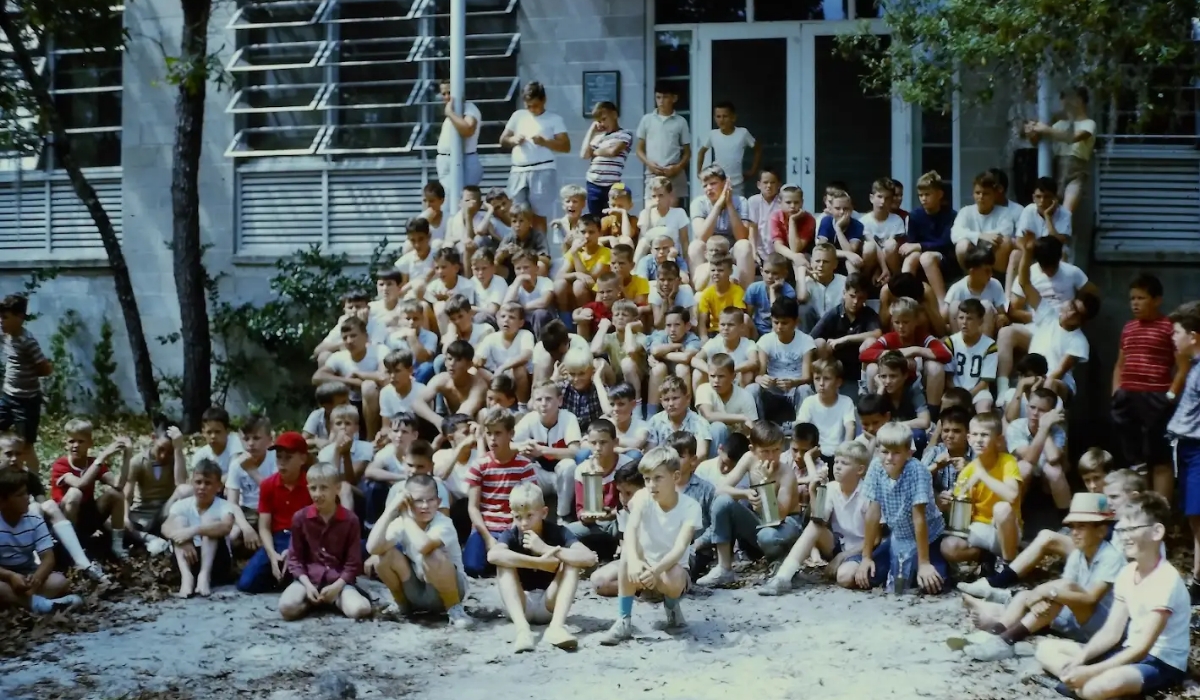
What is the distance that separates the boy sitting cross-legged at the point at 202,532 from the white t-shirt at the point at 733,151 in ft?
20.6

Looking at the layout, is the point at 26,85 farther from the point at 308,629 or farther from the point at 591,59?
the point at 308,629

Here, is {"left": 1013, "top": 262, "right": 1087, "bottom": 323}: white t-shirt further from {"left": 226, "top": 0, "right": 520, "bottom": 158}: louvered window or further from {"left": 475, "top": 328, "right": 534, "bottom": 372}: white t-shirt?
{"left": 226, "top": 0, "right": 520, "bottom": 158}: louvered window

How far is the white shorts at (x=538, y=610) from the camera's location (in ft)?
30.7

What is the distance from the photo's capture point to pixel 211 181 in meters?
17.5

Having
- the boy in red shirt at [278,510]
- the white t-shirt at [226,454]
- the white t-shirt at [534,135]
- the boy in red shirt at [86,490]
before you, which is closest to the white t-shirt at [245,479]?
the white t-shirt at [226,454]

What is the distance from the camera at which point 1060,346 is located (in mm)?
A: 11781

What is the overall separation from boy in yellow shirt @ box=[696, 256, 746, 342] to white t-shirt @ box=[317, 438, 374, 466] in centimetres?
294

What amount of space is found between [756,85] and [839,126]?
99 centimetres

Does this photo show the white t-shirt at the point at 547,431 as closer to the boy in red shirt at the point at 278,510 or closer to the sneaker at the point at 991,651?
the boy in red shirt at the point at 278,510

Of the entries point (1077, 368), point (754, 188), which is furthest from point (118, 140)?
point (1077, 368)

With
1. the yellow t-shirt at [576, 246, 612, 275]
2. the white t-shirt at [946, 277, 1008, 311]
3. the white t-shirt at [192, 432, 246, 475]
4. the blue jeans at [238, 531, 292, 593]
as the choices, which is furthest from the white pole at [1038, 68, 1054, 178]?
the blue jeans at [238, 531, 292, 593]

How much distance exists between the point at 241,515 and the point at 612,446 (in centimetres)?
263

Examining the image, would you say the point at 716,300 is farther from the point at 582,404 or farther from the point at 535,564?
the point at 535,564

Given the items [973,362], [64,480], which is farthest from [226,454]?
[973,362]
